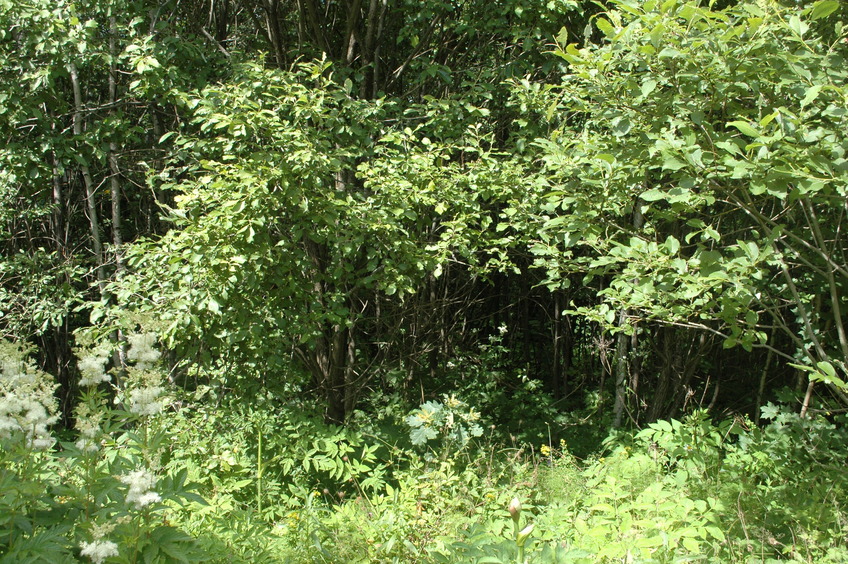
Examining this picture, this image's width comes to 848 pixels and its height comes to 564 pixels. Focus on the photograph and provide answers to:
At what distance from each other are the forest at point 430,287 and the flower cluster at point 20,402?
11mm

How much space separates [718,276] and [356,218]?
6.48 feet

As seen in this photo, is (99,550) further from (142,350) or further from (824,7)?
(824,7)

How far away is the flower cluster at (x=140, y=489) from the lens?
1.76 m

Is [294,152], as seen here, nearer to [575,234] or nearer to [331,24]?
[575,234]

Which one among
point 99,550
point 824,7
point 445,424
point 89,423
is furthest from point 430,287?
point 99,550

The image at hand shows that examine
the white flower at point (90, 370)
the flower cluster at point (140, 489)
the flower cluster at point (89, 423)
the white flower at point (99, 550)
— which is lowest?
the white flower at point (99, 550)

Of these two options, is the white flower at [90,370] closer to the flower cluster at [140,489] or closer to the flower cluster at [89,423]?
the flower cluster at [89,423]

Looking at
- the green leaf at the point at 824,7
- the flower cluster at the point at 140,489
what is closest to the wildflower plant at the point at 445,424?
the flower cluster at the point at 140,489

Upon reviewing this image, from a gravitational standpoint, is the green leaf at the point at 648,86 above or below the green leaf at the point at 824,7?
below

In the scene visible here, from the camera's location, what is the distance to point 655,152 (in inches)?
102

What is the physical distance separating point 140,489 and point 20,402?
472mm

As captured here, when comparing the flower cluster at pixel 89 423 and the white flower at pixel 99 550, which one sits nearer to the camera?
the white flower at pixel 99 550

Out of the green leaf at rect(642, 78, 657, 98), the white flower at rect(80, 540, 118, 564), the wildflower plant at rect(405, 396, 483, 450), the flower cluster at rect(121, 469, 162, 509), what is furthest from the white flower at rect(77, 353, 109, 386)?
the green leaf at rect(642, 78, 657, 98)

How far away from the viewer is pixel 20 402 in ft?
6.19
